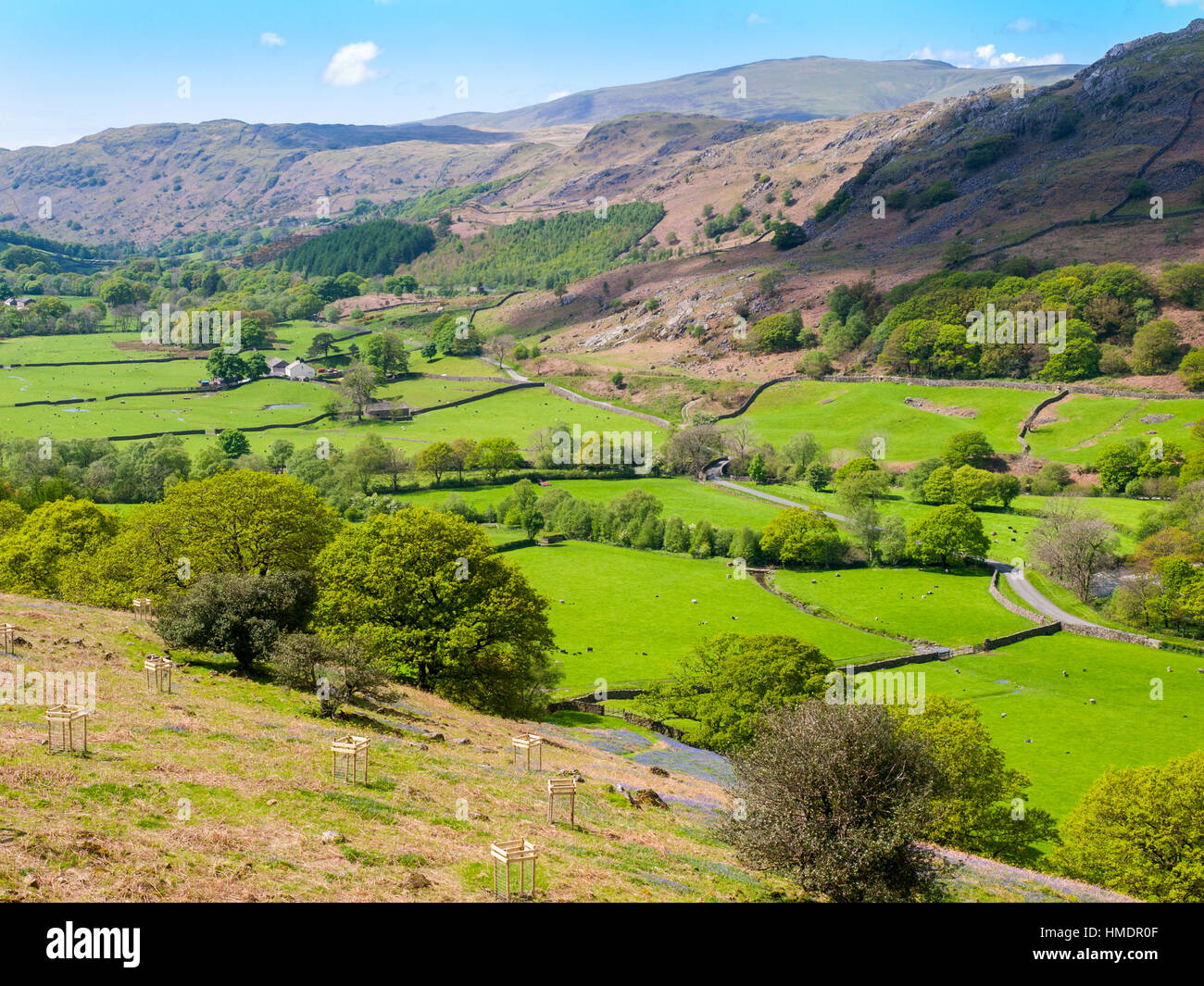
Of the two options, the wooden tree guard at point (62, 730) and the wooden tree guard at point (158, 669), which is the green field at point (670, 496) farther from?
the wooden tree guard at point (62, 730)

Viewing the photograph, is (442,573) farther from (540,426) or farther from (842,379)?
(842,379)

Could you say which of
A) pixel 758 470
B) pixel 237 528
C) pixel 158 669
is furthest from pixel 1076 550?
pixel 158 669

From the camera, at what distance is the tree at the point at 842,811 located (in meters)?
22.6

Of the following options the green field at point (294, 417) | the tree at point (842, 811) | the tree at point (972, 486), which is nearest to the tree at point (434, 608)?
the tree at point (842, 811)

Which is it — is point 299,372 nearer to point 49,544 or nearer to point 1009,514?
point 49,544

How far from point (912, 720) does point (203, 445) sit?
12780cm

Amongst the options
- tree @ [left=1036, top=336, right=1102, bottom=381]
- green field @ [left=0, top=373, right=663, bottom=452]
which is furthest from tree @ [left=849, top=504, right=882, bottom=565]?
tree @ [left=1036, top=336, right=1102, bottom=381]

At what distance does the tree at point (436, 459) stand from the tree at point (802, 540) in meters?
50.8

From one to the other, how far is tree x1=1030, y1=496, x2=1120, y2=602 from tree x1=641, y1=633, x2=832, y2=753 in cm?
4888

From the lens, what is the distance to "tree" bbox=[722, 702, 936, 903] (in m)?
22.6

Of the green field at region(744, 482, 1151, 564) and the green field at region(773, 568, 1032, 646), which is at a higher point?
the green field at region(744, 482, 1151, 564)

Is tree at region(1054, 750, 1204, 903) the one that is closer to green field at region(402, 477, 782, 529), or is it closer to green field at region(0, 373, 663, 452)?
green field at region(402, 477, 782, 529)

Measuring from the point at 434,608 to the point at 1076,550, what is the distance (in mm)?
75729

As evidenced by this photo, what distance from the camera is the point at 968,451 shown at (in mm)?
132125
